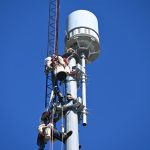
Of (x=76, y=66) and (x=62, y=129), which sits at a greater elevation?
(x=76, y=66)

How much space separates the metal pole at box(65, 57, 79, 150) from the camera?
62.1ft

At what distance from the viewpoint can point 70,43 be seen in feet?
77.7

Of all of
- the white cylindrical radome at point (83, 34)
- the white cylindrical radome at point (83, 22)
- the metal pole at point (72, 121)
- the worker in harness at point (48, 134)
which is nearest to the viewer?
the metal pole at point (72, 121)

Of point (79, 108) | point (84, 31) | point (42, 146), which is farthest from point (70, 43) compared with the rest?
point (42, 146)

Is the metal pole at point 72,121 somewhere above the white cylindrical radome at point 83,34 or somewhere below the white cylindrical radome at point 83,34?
below

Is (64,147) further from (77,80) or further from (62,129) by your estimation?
(77,80)

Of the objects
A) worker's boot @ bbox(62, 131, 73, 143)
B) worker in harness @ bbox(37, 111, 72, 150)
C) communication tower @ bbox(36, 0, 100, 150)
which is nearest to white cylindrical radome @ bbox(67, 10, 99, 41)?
communication tower @ bbox(36, 0, 100, 150)

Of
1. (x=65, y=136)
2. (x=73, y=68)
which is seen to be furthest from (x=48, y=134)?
(x=73, y=68)

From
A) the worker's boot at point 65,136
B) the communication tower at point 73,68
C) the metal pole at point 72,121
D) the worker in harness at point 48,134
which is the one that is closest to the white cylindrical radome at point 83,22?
the communication tower at point 73,68

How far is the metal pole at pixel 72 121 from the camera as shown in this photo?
1894cm

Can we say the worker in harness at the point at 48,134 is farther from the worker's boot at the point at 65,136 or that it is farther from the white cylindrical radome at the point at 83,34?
the white cylindrical radome at the point at 83,34

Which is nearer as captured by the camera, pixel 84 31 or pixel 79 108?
pixel 79 108

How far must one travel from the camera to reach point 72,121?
1975 centimetres

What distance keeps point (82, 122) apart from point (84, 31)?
5.14 metres
